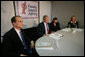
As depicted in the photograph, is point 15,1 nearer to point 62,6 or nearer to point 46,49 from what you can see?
point 46,49

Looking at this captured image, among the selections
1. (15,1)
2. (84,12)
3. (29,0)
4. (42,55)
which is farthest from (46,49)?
(84,12)

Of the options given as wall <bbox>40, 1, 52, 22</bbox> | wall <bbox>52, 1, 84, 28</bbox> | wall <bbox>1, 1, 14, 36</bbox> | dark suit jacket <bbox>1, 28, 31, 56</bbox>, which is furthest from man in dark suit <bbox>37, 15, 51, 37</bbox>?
wall <bbox>52, 1, 84, 28</bbox>

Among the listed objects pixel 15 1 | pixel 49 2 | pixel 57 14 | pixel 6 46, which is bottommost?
pixel 6 46

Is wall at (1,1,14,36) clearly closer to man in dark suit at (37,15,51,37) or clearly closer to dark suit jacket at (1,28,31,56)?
man in dark suit at (37,15,51,37)

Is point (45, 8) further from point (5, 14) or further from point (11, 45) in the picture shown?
point (11, 45)

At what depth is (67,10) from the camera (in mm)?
4863

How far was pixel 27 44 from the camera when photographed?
1.75m

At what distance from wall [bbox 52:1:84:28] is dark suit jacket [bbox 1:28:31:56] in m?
3.82

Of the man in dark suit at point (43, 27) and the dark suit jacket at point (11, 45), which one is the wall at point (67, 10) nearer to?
the man in dark suit at point (43, 27)

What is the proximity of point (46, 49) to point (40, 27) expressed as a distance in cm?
136

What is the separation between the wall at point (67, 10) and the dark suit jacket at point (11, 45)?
382 cm

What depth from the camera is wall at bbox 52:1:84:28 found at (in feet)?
14.9

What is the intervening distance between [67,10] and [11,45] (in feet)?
13.4

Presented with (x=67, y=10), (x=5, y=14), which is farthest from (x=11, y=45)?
(x=67, y=10)
